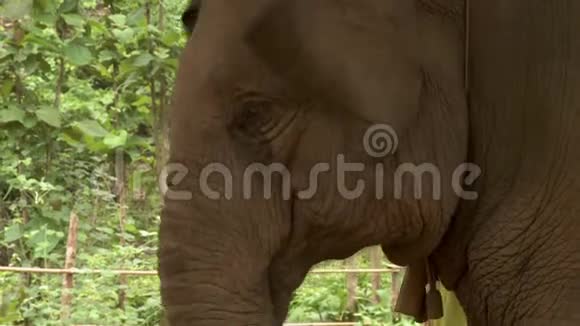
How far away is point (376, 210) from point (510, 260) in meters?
0.17

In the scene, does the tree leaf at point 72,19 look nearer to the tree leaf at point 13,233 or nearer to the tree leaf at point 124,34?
the tree leaf at point 124,34

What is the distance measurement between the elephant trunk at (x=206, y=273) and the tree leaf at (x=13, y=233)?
2.37 m

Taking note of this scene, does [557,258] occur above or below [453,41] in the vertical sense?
below

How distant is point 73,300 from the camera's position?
3264mm

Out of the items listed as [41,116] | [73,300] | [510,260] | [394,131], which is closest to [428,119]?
[394,131]

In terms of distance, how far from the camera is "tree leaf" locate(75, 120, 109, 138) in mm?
3020

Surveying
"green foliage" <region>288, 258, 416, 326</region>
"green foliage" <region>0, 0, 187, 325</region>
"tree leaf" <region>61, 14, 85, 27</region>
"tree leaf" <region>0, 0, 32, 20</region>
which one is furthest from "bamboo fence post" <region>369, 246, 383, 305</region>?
"tree leaf" <region>0, 0, 32, 20</region>

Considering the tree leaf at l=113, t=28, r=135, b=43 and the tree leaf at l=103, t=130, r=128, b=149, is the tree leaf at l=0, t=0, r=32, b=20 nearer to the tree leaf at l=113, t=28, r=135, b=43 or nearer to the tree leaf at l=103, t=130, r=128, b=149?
the tree leaf at l=113, t=28, r=135, b=43

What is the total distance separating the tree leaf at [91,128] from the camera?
9.91 feet

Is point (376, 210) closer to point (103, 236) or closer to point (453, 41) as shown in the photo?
point (453, 41)

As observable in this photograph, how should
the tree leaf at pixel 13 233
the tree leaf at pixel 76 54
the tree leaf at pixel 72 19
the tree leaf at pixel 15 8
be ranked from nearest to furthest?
the tree leaf at pixel 15 8
the tree leaf at pixel 72 19
the tree leaf at pixel 76 54
the tree leaf at pixel 13 233

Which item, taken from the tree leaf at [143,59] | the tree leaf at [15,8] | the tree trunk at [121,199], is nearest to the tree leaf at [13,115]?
the tree leaf at [143,59]

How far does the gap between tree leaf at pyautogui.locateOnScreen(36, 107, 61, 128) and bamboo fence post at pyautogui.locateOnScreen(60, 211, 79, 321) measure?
417 millimetres

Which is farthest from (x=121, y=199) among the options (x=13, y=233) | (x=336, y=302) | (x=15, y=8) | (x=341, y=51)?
(x=341, y=51)
